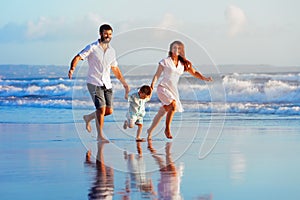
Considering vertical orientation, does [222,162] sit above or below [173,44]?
below

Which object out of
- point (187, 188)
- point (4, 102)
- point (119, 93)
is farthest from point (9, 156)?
point (4, 102)

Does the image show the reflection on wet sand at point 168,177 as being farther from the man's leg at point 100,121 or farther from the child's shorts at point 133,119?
the child's shorts at point 133,119

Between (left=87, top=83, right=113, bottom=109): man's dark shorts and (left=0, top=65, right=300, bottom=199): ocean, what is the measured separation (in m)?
0.21

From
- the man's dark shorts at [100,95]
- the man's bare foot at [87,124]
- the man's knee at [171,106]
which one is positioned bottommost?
the man's bare foot at [87,124]

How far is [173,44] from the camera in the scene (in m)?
10.9

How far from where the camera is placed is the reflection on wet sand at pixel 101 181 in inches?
278

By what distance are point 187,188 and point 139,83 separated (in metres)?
7.85

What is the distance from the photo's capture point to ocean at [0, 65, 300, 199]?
24.1 feet

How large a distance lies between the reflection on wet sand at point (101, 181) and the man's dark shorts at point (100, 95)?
1.44 meters

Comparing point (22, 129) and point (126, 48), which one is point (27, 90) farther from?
point (126, 48)

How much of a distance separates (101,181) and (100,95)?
366 centimetres

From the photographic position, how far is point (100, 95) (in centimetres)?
1137

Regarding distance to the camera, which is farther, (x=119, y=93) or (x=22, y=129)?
(x=119, y=93)

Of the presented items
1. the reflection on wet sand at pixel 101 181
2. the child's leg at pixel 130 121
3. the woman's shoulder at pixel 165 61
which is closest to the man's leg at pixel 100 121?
the child's leg at pixel 130 121
